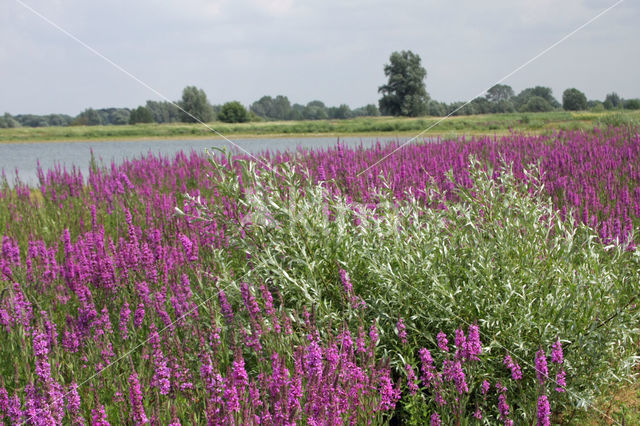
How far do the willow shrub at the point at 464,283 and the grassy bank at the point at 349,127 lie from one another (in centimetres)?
142

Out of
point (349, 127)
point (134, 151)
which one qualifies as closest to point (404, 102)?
point (134, 151)

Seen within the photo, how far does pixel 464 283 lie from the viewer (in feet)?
11.4

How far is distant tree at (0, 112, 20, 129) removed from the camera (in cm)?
5097

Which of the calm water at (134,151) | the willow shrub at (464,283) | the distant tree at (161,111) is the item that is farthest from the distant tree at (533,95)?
the calm water at (134,151)

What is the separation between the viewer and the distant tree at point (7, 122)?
50969 mm

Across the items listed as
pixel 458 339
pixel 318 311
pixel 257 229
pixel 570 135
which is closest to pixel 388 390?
pixel 458 339

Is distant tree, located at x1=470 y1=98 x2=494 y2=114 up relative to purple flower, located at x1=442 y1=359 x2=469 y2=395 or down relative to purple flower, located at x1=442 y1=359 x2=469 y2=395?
up

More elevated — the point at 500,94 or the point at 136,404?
the point at 500,94

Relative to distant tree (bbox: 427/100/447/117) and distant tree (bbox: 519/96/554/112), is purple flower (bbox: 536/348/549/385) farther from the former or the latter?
distant tree (bbox: 427/100/447/117)

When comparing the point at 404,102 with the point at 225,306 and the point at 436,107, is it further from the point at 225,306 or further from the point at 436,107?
the point at 225,306

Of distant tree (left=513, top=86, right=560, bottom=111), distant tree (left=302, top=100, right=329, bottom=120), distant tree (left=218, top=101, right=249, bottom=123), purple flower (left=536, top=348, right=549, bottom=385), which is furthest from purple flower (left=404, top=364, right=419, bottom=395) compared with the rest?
distant tree (left=302, top=100, right=329, bottom=120)

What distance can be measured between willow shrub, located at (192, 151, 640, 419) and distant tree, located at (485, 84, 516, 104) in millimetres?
1198

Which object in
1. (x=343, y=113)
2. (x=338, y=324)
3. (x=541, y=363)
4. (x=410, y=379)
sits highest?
(x=343, y=113)

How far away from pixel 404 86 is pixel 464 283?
3.22 m
